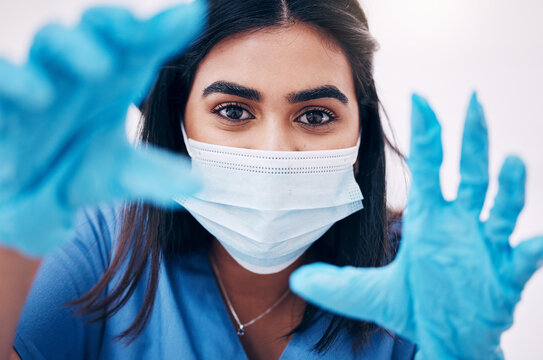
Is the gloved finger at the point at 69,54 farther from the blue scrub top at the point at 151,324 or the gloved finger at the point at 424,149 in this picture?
the blue scrub top at the point at 151,324

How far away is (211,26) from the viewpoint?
1031 mm

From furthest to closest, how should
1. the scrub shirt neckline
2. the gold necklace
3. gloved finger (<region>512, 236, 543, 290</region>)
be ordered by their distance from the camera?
the gold necklace
the scrub shirt neckline
gloved finger (<region>512, 236, 543, 290</region>)

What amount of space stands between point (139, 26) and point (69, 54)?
0.27 feet

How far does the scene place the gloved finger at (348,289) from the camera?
0.65 m

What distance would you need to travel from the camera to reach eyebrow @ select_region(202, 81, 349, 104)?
3.18 ft

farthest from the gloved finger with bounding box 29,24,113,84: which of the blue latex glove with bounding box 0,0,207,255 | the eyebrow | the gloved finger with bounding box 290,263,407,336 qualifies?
the eyebrow

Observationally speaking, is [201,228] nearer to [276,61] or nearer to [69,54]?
[276,61]

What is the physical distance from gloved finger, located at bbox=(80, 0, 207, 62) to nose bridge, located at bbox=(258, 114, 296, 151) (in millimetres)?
491

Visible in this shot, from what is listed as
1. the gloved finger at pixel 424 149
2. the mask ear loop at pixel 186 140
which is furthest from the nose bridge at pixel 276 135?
the gloved finger at pixel 424 149

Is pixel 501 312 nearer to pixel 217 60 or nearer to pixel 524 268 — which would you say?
pixel 524 268

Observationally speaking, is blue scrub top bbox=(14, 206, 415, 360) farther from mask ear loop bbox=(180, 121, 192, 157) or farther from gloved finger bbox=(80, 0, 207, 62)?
gloved finger bbox=(80, 0, 207, 62)

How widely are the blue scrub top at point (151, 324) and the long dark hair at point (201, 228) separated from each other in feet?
0.10

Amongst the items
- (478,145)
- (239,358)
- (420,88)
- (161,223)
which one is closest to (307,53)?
(478,145)

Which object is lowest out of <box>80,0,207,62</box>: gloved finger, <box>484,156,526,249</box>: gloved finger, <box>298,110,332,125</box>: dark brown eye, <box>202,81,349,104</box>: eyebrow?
<box>484,156,526,249</box>: gloved finger
